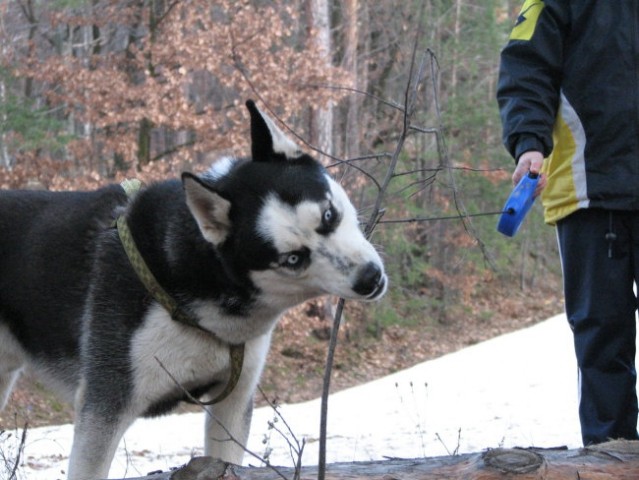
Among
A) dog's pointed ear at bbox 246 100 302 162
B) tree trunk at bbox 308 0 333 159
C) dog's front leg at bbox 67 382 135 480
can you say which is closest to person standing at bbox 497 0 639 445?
dog's pointed ear at bbox 246 100 302 162

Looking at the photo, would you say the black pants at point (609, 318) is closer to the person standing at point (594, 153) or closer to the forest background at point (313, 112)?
the person standing at point (594, 153)

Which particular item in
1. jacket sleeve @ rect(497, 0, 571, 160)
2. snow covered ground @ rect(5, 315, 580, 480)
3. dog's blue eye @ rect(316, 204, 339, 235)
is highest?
jacket sleeve @ rect(497, 0, 571, 160)

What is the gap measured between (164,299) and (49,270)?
0.67 meters

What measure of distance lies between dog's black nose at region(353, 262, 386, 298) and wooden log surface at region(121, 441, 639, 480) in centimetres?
56

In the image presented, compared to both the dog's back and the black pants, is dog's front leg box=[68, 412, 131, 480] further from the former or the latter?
the black pants

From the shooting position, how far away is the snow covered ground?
22.0 ft

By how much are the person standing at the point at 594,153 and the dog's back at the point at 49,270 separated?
1815mm

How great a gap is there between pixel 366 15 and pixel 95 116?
27.7 feet

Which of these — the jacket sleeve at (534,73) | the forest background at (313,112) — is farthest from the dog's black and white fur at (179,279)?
the forest background at (313,112)

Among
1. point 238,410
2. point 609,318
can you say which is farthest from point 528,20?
point 238,410

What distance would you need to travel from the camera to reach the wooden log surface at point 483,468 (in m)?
2.59

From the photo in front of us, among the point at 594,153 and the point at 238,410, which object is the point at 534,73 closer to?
the point at 594,153

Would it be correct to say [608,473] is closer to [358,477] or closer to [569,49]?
[358,477]

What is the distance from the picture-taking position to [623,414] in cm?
371
